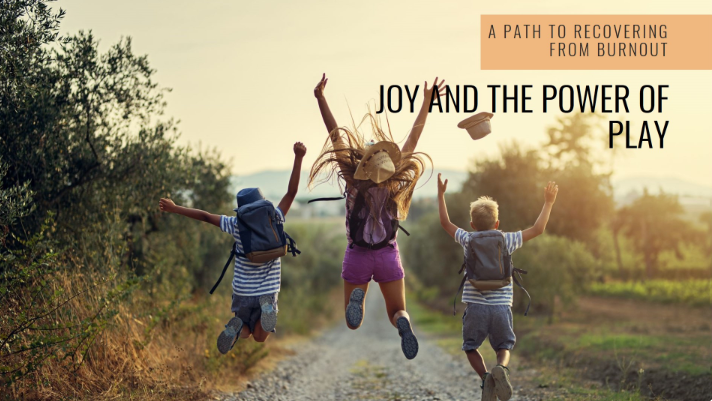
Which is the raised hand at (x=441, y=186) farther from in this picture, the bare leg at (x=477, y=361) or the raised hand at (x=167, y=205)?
the raised hand at (x=167, y=205)

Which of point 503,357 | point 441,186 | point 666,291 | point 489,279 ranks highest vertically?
point 441,186

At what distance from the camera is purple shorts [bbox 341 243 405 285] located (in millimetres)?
7777

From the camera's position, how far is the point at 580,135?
42.7 metres

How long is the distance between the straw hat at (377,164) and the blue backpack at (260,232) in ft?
3.92

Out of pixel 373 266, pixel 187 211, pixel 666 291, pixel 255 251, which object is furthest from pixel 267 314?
pixel 666 291

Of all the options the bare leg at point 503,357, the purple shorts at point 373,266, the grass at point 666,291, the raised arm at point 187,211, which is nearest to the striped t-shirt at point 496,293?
the bare leg at point 503,357

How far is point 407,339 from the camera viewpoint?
754cm

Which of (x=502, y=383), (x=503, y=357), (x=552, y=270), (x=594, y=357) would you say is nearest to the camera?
(x=502, y=383)

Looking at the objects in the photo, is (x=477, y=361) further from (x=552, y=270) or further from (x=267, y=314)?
(x=552, y=270)

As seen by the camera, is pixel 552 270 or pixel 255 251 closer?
pixel 255 251

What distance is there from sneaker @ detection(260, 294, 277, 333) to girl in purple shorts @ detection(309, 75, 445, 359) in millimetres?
926

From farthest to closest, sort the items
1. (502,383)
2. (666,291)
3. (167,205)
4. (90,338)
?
(666,291) < (90,338) < (167,205) < (502,383)

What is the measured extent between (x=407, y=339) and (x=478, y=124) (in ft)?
9.33

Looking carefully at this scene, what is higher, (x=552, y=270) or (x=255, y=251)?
(x=255, y=251)
